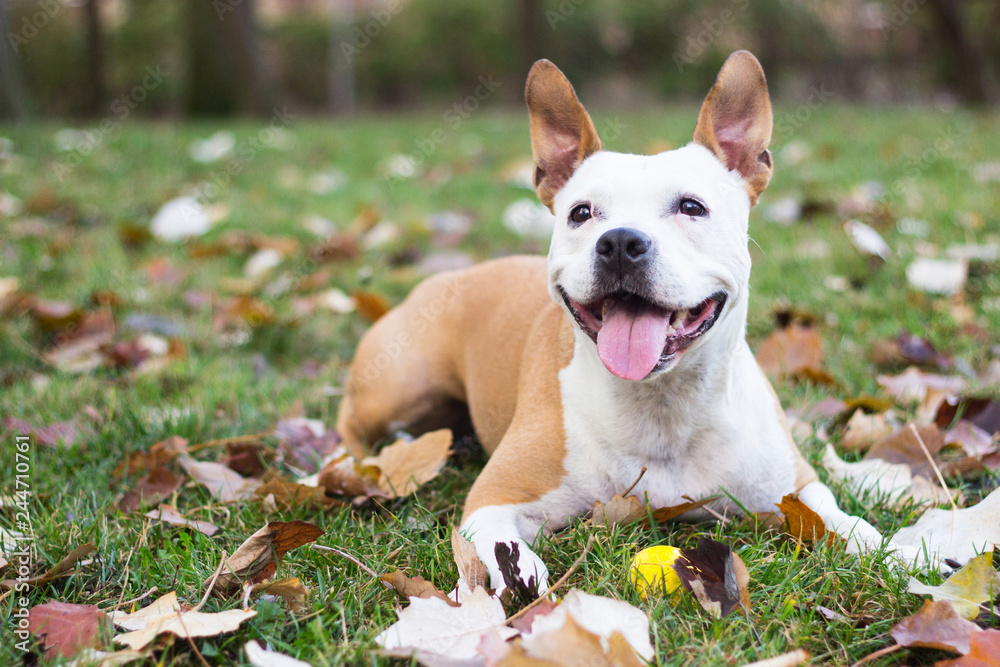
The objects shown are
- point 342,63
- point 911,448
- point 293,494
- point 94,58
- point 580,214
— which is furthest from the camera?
point 342,63

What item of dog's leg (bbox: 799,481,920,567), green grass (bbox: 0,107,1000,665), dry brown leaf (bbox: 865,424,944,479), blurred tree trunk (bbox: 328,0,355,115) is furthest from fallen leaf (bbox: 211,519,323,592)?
blurred tree trunk (bbox: 328,0,355,115)

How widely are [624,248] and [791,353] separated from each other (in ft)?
5.26

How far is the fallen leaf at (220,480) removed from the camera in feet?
7.99

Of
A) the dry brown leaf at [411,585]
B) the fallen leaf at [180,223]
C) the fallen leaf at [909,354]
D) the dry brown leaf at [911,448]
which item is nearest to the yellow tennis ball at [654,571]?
the dry brown leaf at [411,585]

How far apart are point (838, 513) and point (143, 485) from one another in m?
2.02

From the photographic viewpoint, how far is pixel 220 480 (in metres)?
2.54

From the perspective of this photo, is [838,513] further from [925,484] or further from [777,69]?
[777,69]

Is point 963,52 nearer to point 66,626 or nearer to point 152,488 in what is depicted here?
point 152,488

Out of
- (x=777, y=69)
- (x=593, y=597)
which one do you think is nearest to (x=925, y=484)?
(x=593, y=597)

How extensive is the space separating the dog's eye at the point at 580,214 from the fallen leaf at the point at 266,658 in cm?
127

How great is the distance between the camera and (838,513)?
6.88 feet

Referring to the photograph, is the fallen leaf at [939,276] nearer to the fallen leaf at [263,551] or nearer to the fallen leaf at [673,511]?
the fallen leaf at [673,511]

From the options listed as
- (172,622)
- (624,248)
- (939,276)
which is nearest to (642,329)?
(624,248)

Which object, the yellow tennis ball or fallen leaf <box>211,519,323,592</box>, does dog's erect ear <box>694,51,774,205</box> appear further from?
fallen leaf <box>211,519,323,592</box>
